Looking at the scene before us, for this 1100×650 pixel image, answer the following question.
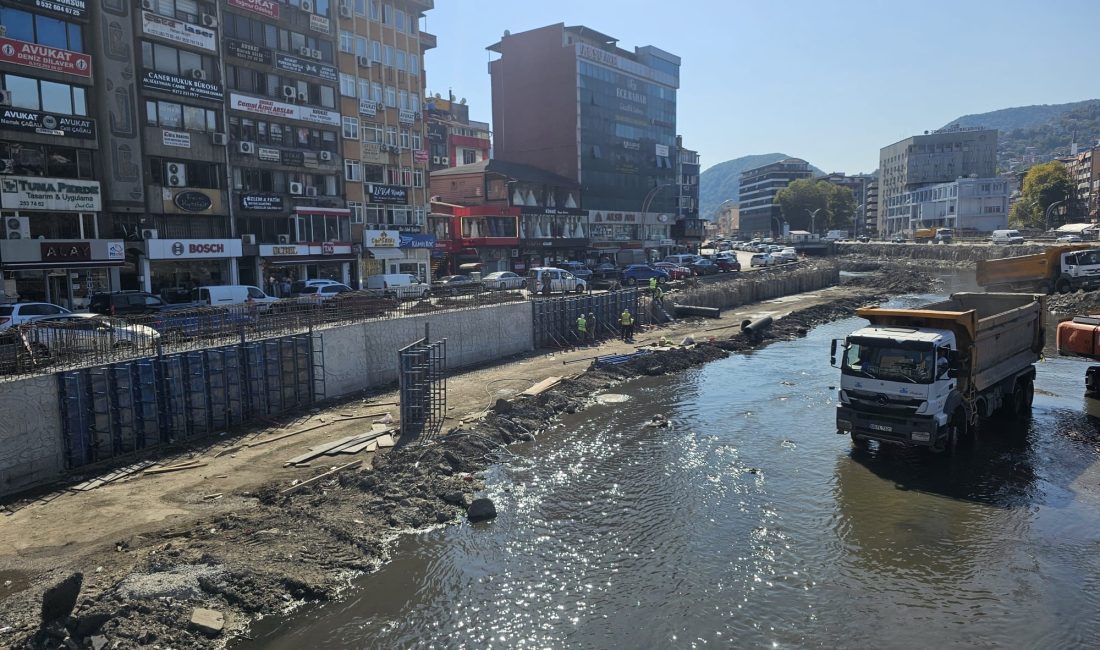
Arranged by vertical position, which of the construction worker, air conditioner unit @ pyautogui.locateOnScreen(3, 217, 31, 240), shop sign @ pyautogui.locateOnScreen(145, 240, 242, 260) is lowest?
the construction worker

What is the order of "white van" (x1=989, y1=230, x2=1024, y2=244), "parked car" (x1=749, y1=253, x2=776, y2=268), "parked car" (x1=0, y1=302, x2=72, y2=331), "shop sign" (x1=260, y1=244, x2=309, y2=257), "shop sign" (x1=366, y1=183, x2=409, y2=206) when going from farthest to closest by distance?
"white van" (x1=989, y1=230, x2=1024, y2=244), "parked car" (x1=749, y1=253, x2=776, y2=268), "shop sign" (x1=366, y1=183, x2=409, y2=206), "shop sign" (x1=260, y1=244, x2=309, y2=257), "parked car" (x1=0, y1=302, x2=72, y2=331)

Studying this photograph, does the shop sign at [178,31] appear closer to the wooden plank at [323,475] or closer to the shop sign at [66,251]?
the shop sign at [66,251]

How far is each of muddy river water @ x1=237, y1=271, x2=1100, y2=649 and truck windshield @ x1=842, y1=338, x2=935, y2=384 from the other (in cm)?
268

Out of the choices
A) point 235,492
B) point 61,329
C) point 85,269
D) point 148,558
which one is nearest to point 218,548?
point 148,558

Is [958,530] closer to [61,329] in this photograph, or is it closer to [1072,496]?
[1072,496]

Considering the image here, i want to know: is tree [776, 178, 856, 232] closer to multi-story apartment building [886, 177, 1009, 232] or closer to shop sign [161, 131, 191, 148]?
multi-story apartment building [886, 177, 1009, 232]

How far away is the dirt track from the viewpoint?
1047 centimetres

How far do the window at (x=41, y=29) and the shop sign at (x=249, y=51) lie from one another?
9026 mm

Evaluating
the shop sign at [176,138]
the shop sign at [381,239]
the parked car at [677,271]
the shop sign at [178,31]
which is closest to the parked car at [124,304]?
the shop sign at [176,138]

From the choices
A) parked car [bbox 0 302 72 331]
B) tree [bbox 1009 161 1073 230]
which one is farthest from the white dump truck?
tree [bbox 1009 161 1073 230]

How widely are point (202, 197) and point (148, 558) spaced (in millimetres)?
35934

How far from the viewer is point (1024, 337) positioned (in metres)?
20.7

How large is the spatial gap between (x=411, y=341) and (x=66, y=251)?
72.0 ft

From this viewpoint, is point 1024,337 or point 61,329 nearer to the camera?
point 61,329
